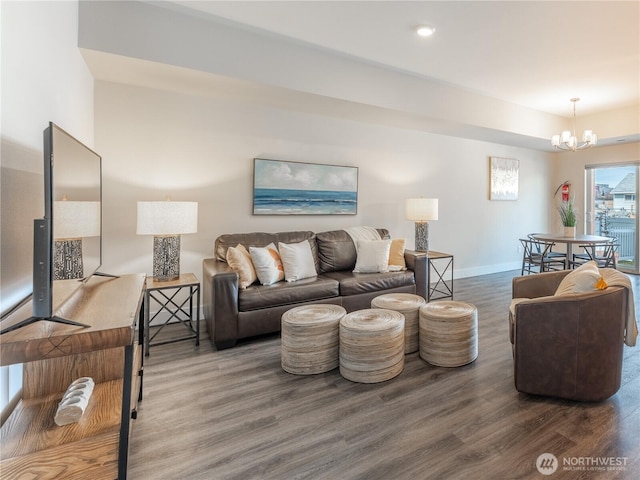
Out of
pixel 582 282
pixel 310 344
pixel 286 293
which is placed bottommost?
pixel 310 344

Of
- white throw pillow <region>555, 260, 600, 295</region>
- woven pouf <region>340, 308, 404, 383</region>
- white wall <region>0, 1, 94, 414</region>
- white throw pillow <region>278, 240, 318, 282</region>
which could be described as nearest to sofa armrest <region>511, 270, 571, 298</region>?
white throw pillow <region>555, 260, 600, 295</region>

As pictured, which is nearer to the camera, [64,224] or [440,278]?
[64,224]

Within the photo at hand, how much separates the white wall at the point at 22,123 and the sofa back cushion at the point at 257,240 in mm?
1753

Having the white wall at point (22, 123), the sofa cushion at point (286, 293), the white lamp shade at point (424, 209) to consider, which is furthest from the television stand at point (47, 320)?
the white lamp shade at point (424, 209)

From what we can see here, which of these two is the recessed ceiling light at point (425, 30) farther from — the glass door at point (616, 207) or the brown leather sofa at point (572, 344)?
the glass door at point (616, 207)

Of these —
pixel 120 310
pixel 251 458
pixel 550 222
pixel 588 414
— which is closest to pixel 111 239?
pixel 120 310

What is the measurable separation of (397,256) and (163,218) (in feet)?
8.54

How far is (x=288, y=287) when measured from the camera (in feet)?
10.5

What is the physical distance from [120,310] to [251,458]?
960 millimetres

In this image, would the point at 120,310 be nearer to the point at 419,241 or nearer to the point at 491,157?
the point at 419,241

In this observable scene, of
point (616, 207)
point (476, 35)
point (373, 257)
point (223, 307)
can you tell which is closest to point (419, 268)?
point (373, 257)

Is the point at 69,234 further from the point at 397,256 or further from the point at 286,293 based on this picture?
the point at 397,256

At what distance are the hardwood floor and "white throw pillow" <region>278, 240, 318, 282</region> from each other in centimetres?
98

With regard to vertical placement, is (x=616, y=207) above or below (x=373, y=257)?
above
